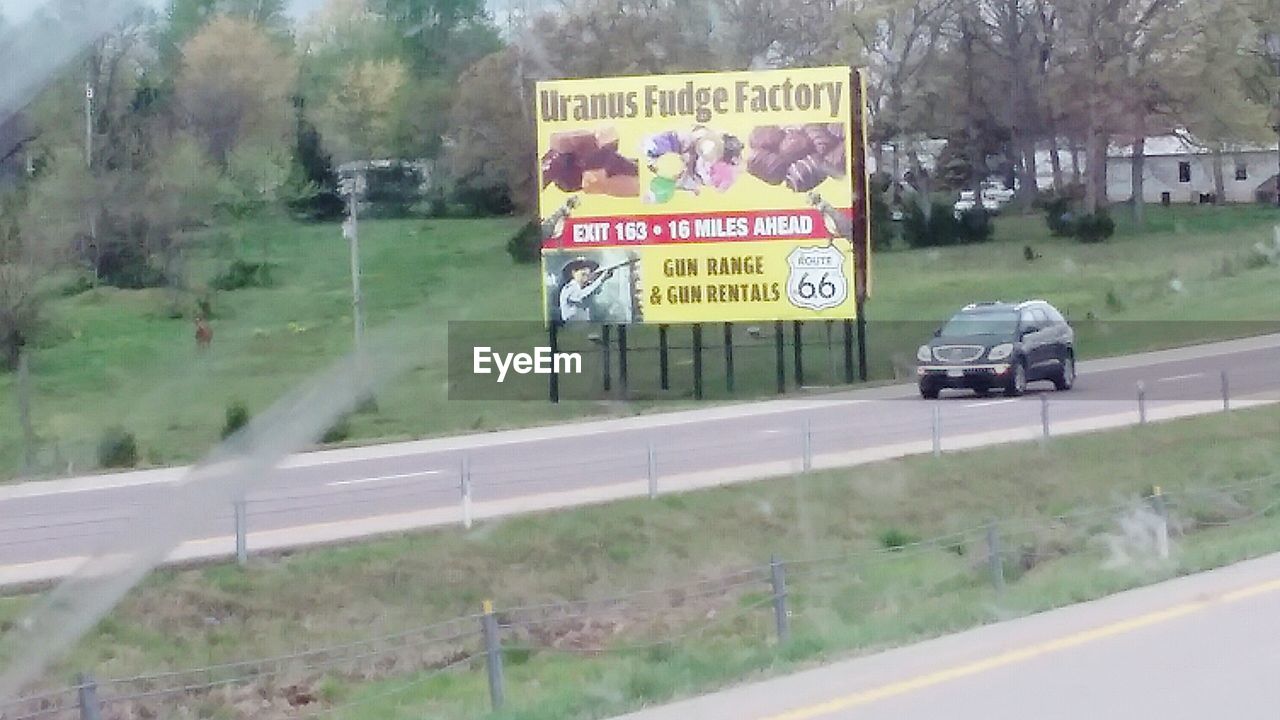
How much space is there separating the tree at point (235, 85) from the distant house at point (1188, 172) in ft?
93.1

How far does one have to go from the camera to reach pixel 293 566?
638 inches

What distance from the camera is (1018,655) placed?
9.52 m

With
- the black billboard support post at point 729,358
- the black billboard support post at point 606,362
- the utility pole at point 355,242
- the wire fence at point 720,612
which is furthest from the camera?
the black billboard support post at point 729,358

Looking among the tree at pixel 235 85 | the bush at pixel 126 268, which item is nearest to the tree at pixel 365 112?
the tree at pixel 235 85

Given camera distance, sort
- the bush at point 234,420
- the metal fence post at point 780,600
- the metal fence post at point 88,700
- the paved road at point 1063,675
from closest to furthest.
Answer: the metal fence post at point 88,700, the paved road at point 1063,675, the metal fence post at point 780,600, the bush at point 234,420

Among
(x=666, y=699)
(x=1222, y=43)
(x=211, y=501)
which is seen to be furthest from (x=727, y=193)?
(x=1222, y=43)

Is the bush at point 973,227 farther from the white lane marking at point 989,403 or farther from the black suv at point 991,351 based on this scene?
the white lane marking at point 989,403

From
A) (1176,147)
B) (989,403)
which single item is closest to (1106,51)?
(1176,147)

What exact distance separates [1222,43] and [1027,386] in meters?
22.4

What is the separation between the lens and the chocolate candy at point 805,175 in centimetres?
2942

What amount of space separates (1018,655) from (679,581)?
932cm

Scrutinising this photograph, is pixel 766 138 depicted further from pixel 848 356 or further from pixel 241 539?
pixel 241 539

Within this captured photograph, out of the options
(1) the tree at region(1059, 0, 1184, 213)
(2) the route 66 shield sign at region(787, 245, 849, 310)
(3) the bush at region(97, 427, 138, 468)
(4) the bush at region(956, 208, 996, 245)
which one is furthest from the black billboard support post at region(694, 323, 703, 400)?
(1) the tree at region(1059, 0, 1184, 213)

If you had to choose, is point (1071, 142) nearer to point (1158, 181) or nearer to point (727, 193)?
point (1158, 181)
